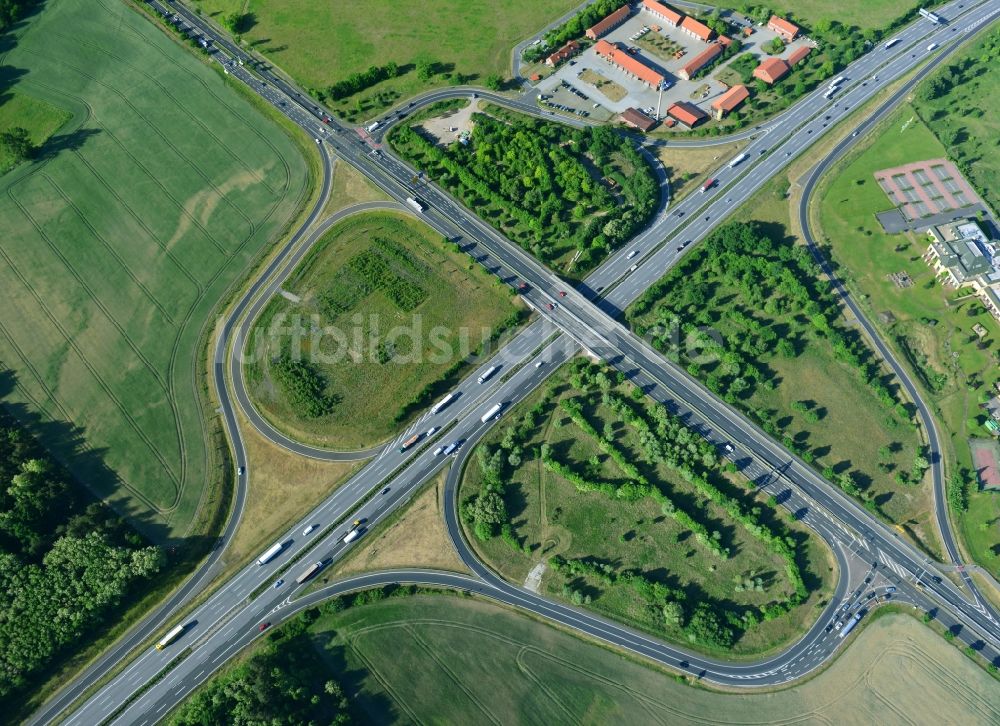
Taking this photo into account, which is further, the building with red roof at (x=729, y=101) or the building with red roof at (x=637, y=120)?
the building with red roof at (x=729, y=101)

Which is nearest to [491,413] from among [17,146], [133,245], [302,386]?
[302,386]

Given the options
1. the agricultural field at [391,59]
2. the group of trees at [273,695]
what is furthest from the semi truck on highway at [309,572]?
the agricultural field at [391,59]

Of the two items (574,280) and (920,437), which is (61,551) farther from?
(920,437)

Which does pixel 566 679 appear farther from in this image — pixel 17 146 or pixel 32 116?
pixel 32 116

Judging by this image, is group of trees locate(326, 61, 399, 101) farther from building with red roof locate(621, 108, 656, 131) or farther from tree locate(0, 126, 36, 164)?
tree locate(0, 126, 36, 164)

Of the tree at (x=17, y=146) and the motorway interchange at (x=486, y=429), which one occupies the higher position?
the tree at (x=17, y=146)

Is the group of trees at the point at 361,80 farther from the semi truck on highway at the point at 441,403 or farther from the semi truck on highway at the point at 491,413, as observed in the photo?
the semi truck on highway at the point at 491,413
